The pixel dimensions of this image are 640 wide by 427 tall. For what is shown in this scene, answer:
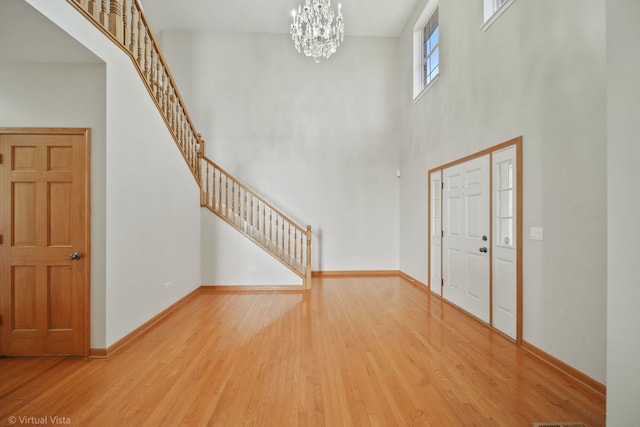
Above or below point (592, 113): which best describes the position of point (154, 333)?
below

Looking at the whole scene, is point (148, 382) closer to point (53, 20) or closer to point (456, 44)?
point (53, 20)

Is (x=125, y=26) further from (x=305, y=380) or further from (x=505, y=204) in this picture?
(x=505, y=204)

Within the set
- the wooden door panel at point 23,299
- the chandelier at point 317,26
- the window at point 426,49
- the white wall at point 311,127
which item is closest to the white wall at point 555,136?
the window at point 426,49

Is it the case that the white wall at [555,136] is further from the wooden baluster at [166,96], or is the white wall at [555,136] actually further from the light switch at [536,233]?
the wooden baluster at [166,96]

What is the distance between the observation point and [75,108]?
287cm

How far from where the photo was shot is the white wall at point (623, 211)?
1.35 m

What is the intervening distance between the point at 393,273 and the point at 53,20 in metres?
6.60

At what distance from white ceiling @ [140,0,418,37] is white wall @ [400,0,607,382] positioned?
263 cm

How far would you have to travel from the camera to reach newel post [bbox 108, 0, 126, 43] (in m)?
3.01

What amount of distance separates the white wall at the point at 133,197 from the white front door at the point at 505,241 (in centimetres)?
413

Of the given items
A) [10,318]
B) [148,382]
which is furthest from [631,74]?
[10,318]

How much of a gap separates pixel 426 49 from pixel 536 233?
4449 mm

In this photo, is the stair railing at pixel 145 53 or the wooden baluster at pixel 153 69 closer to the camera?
the stair railing at pixel 145 53

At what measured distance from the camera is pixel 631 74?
1.36m
